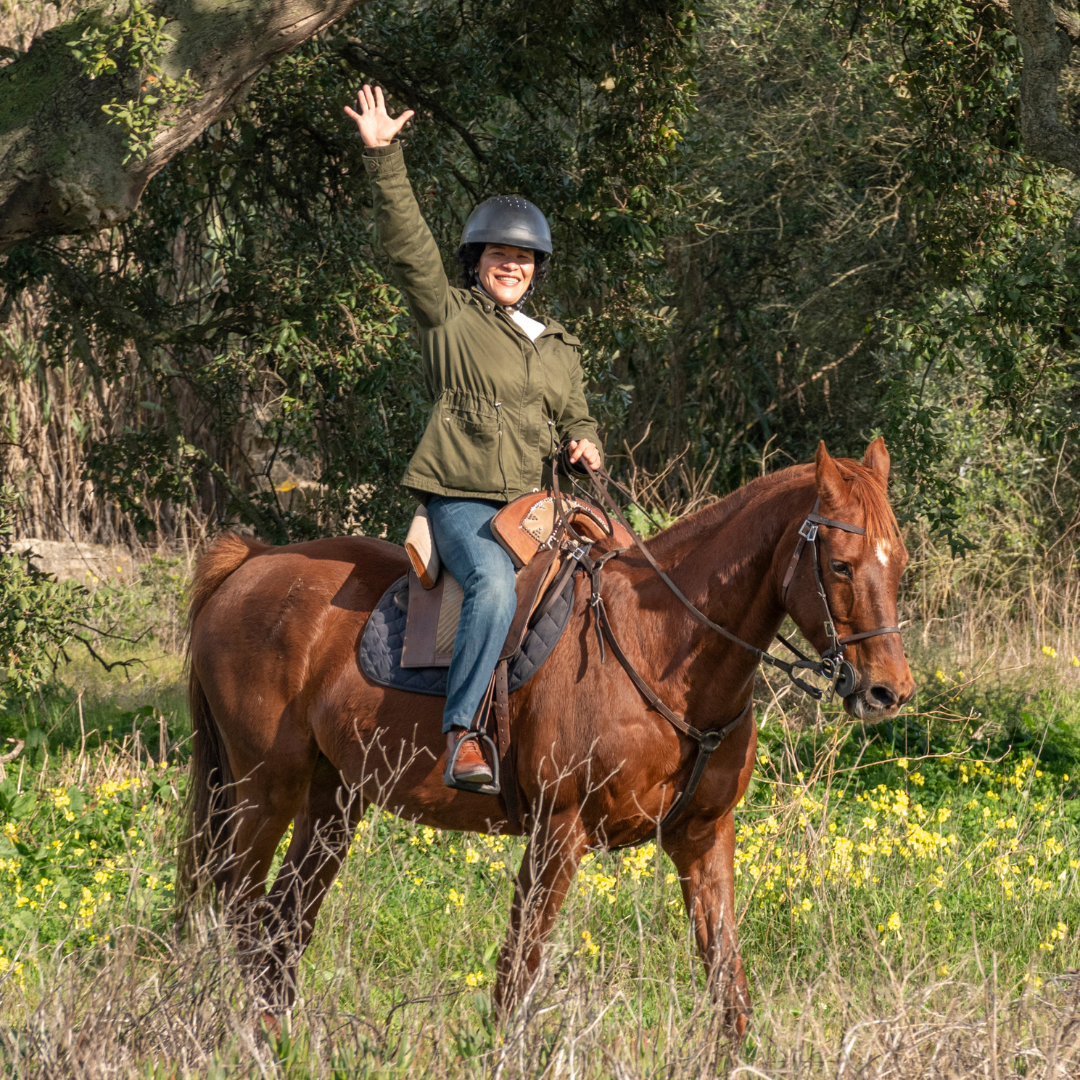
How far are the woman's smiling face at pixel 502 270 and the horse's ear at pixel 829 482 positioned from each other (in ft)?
4.96

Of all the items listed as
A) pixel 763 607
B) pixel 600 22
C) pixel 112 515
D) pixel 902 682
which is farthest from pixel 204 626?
pixel 112 515

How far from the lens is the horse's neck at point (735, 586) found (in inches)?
159

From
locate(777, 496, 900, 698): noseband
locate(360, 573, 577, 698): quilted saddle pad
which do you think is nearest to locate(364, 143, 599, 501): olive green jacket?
locate(360, 573, 577, 698): quilted saddle pad

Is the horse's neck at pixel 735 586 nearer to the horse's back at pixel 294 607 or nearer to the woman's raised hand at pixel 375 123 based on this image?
the horse's back at pixel 294 607

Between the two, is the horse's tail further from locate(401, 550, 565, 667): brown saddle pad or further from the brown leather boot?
the brown leather boot

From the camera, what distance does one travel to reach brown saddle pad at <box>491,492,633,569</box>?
176 inches

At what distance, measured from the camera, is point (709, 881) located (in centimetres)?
426

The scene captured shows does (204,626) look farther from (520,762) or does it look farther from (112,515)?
(112,515)

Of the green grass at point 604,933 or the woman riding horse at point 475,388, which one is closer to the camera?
the green grass at point 604,933

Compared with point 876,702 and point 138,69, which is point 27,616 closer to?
point 138,69

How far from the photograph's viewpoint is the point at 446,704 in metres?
4.33

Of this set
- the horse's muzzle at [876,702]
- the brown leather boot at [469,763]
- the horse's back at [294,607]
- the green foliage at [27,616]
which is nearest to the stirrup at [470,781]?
the brown leather boot at [469,763]

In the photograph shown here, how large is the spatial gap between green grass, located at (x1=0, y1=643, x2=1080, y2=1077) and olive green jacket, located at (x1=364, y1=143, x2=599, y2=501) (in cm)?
139

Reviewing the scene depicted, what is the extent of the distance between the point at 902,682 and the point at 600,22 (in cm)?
523
